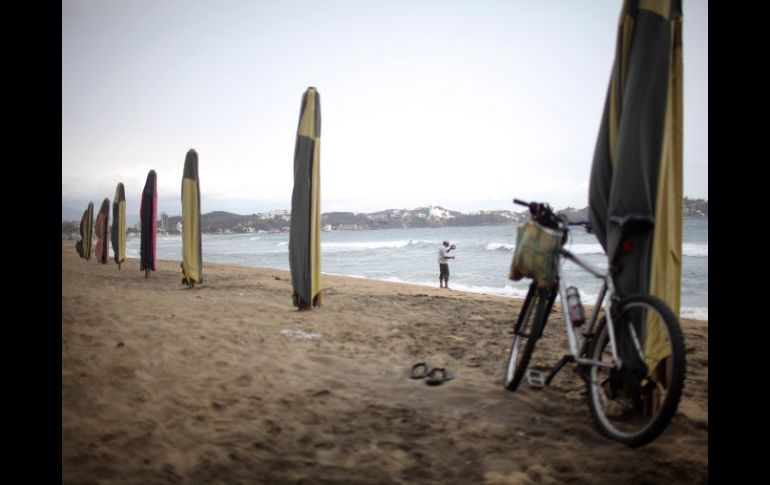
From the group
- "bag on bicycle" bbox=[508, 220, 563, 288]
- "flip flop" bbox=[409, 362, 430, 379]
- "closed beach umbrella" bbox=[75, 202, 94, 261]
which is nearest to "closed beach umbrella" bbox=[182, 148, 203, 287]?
"flip flop" bbox=[409, 362, 430, 379]

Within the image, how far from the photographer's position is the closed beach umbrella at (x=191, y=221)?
878 cm

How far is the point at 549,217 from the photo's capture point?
281cm

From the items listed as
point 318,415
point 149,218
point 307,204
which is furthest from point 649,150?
point 149,218

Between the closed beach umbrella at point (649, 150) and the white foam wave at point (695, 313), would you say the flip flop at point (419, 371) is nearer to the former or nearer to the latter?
the closed beach umbrella at point (649, 150)

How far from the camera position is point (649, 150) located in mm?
2400

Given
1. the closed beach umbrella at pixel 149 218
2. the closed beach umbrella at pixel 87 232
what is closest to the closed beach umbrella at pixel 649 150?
the closed beach umbrella at pixel 149 218

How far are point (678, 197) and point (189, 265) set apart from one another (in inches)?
330

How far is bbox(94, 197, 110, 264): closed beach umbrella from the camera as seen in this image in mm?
16500

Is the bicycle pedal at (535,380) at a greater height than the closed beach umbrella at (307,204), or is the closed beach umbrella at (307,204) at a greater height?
the closed beach umbrella at (307,204)

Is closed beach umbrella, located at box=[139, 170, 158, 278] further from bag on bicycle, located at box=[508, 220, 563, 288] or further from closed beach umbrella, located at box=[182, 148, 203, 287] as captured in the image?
bag on bicycle, located at box=[508, 220, 563, 288]

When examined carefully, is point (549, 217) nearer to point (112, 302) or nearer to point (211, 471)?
point (211, 471)

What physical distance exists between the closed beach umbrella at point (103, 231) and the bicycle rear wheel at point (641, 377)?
17.9 meters
